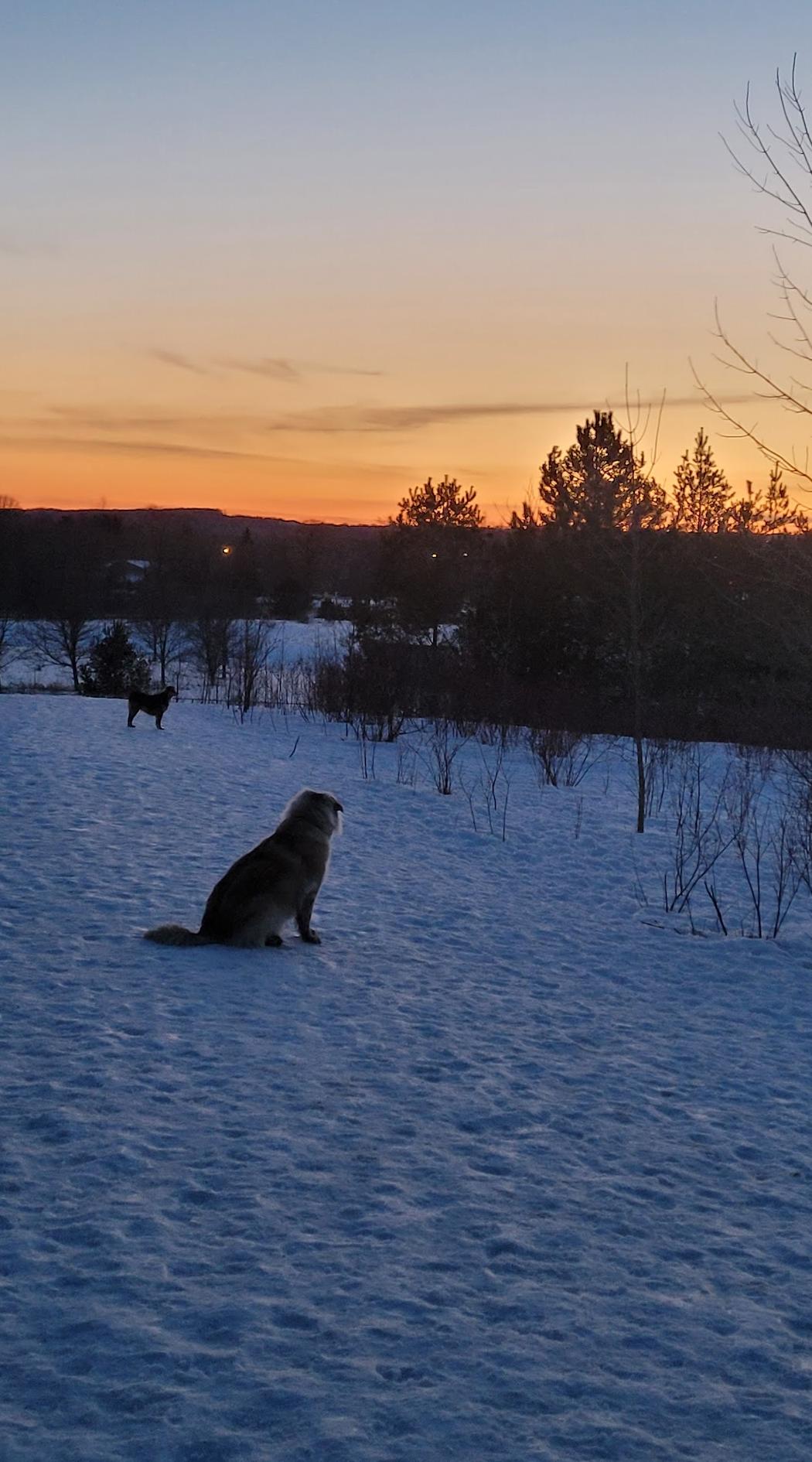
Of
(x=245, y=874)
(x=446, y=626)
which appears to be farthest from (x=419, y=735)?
(x=446, y=626)

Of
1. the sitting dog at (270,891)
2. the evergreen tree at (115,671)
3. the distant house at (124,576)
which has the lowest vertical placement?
the sitting dog at (270,891)

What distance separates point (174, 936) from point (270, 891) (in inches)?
25.2

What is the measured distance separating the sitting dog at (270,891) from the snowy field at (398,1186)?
21cm

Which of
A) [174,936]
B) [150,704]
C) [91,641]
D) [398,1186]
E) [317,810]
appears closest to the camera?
[398,1186]

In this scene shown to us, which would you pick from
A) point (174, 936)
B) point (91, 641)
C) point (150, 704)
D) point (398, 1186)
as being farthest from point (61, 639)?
point (398, 1186)

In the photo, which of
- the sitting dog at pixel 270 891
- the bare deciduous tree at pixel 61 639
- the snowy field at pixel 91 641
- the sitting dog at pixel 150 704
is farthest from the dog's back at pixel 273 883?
the bare deciduous tree at pixel 61 639

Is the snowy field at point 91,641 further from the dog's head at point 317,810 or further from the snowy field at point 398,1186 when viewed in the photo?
the snowy field at point 398,1186

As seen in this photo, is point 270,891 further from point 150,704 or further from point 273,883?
point 150,704

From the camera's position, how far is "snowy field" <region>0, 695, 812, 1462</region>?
277 cm

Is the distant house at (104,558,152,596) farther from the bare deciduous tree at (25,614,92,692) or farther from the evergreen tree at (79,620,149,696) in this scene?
the evergreen tree at (79,620,149,696)

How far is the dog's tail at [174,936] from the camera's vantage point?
6766mm

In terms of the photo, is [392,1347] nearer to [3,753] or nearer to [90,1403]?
[90,1403]

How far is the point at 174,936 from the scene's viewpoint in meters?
6.77

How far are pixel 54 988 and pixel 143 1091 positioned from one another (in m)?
1.43
